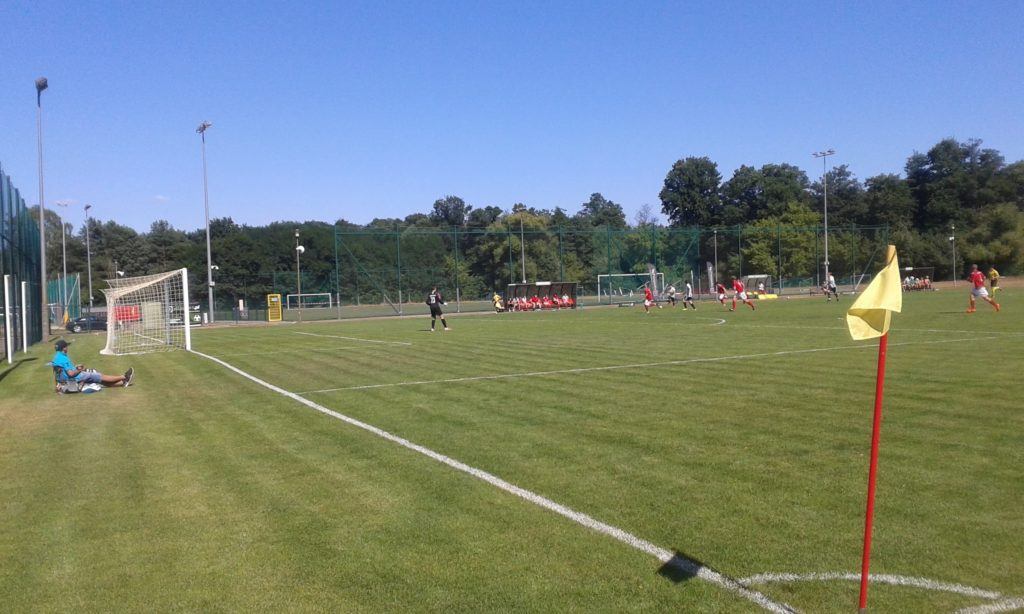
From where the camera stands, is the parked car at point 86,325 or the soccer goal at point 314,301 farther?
the soccer goal at point 314,301

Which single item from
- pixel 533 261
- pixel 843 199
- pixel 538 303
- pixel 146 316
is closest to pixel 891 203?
pixel 843 199

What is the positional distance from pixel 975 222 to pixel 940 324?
3075 inches

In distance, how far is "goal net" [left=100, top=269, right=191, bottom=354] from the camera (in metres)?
26.7

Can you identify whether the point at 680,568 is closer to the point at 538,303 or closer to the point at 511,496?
the point at 511,496

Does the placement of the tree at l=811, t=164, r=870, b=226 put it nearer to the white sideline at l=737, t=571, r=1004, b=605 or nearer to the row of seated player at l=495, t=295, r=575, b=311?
the row of seated player at l=495, t=295, r=575, b=311

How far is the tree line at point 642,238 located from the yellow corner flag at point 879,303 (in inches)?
1978

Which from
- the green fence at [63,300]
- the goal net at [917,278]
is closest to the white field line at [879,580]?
the green fence at [63,300]

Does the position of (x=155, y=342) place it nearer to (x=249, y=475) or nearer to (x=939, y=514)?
(x=249, y=475)

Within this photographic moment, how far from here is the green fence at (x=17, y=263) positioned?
23.8 m

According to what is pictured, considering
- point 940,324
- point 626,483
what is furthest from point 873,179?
point 626,483

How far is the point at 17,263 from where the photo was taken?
27359mm

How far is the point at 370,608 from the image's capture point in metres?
4.43

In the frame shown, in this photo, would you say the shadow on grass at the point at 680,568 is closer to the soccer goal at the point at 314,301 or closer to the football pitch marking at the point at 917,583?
the football pitch marking at the point at 917,583

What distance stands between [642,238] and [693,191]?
2394 inches
